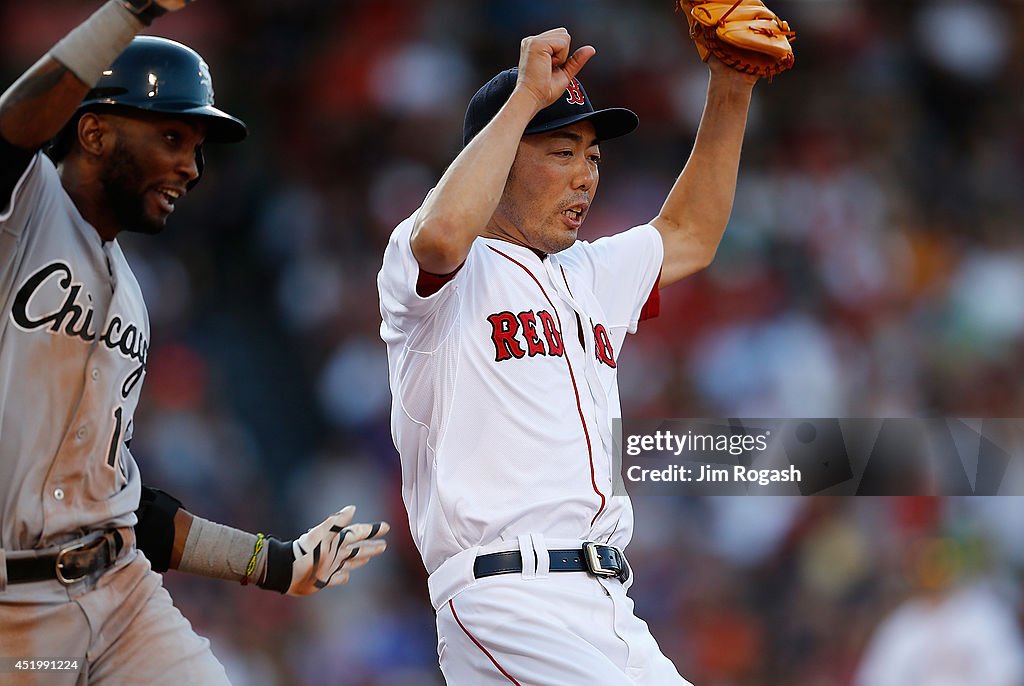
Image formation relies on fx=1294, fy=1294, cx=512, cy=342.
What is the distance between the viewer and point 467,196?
254 centimetres

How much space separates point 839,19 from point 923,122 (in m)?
0.89

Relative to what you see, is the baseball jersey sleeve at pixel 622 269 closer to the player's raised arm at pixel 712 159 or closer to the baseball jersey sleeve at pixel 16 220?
the player's raised arm at pixel 712 159

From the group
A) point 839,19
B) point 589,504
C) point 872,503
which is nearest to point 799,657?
point 872,503

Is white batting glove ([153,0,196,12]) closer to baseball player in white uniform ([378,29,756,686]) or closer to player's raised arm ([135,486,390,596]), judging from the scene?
baseball player in white uniform ([378,29,756,686])

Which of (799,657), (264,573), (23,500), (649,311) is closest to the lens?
(23,500)

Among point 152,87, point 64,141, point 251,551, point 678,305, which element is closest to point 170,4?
point 152,87

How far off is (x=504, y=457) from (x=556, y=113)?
2.64ft

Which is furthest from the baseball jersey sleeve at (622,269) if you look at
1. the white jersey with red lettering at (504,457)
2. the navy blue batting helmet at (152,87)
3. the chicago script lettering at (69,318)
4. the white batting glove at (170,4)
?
the white batting glove at (170,4)

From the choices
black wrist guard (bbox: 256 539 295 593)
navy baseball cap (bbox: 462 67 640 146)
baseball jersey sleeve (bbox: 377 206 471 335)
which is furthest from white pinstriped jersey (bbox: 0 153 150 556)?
navy baseball cap (bbox: 462 67 640 146)

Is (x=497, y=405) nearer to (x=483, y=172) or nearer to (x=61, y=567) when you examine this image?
(x=483, y=172)

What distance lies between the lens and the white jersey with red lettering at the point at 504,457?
2566mm

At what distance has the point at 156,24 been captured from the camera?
24.8 feet

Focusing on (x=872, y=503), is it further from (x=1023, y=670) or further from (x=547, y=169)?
(x=547, y=169)

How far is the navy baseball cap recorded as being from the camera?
289 cm
